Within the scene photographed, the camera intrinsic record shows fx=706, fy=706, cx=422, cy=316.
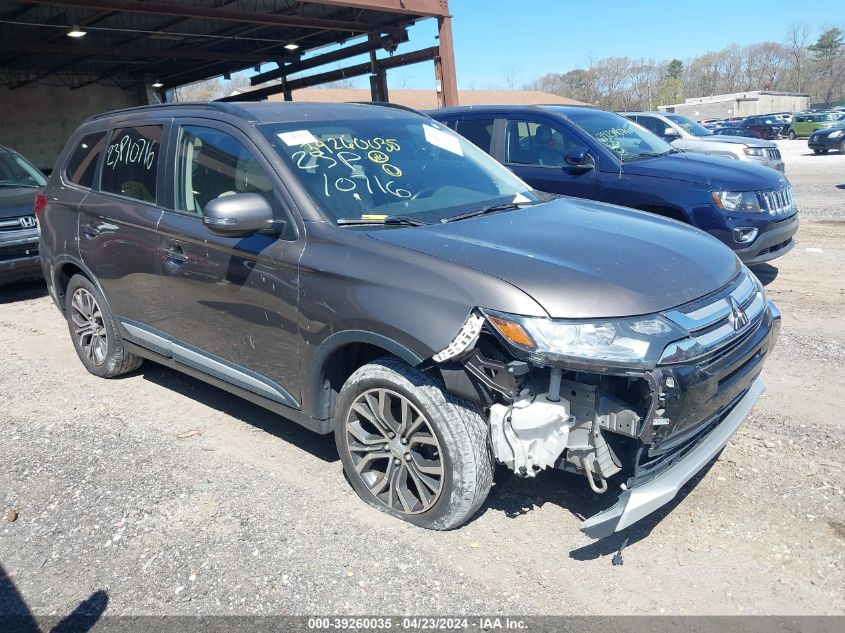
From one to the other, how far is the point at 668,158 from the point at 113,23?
1498cm

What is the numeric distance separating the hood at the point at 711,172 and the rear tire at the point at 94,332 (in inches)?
191

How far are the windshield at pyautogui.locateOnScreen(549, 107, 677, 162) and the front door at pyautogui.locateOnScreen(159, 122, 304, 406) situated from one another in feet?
14.9

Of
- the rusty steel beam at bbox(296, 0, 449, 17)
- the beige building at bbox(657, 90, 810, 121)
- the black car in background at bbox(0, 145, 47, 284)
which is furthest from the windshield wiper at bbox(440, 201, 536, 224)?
the beige building at bbox(657, 90, 810, 121)

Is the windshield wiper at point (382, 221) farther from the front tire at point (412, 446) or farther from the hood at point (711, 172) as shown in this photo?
the hood at point (711, 172)

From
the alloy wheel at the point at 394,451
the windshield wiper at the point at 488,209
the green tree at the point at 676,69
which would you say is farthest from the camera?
the green tree at the point at 676,69

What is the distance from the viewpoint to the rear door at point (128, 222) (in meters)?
4.34

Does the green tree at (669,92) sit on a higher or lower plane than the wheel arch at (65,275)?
lower

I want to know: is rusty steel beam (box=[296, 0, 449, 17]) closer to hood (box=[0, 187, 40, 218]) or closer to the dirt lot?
hood (box=[0, 187, 40, 218])

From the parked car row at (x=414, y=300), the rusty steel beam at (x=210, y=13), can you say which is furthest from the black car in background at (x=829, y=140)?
the parked car row at (x=414, y=300)

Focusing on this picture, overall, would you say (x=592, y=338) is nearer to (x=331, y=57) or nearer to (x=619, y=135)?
(x=619, y=135)

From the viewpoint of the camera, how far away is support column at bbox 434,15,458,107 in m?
14.7

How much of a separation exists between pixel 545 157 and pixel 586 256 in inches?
181

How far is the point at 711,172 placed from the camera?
6816mm

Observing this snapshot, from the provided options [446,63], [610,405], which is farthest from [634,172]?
[446,63]
